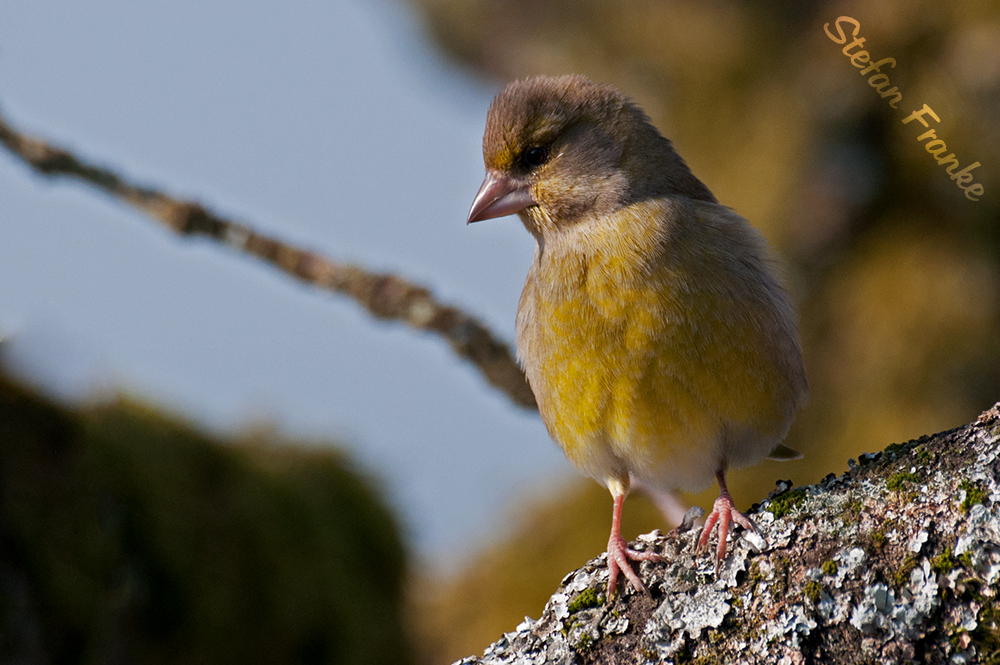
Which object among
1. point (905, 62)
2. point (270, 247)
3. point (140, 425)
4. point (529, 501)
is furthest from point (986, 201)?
point (140, 425)

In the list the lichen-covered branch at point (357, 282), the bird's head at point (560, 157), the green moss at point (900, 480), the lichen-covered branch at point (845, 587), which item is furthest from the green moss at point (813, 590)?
the lichen-covered branch at point (357, 282)

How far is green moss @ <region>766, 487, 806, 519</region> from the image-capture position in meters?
1.97

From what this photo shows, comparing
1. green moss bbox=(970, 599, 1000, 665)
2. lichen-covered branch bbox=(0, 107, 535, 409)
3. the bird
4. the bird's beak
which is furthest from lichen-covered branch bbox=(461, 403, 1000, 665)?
lichen-covered branch bbox=(0, 107, 535, 409)

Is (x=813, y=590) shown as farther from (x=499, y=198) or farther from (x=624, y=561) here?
(x=499, y=198)

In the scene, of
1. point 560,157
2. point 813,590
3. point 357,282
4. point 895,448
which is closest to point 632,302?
point 560,157

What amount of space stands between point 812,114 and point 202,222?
6076 mm

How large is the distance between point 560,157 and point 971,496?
6.33ft

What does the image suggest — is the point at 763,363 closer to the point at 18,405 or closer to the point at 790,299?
the point at 790,299

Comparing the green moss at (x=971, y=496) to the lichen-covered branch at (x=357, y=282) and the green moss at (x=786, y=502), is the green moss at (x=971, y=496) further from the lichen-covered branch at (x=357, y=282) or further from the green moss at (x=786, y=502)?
the lichen-covered branch at (x=357, y=282)

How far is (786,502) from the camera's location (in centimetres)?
200

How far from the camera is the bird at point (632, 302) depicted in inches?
108

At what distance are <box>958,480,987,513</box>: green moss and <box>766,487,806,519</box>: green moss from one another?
13.3 inches

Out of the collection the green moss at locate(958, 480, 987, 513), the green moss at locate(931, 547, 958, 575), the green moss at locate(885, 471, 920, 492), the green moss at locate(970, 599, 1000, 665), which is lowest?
the green moss at locate(970, 599, 1000, 665)

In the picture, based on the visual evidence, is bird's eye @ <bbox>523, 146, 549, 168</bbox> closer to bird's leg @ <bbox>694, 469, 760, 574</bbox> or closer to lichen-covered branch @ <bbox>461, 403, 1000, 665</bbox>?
bird's leg @ <bbox>694, 469, 760, 574</bbox>
